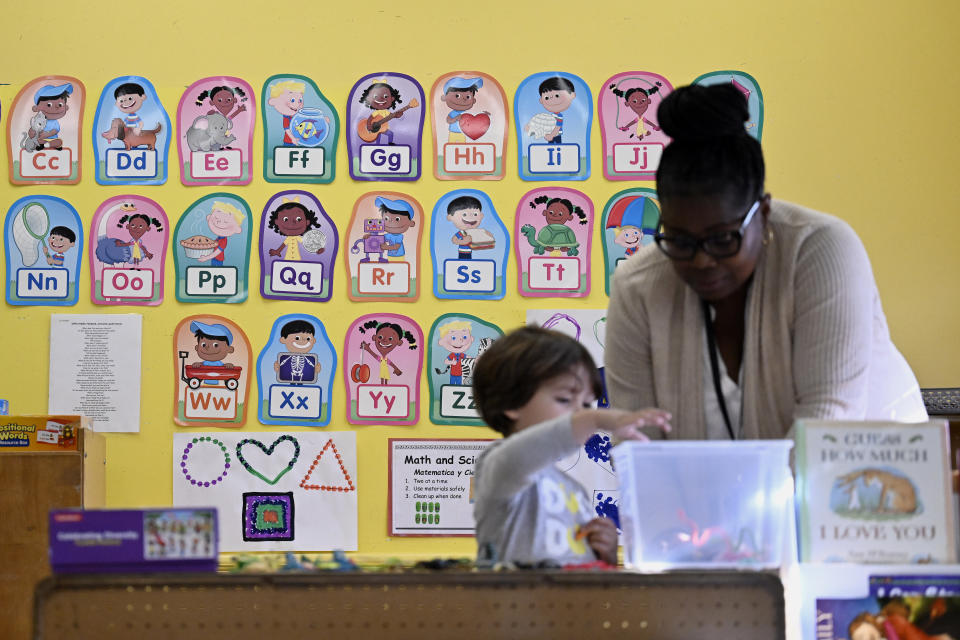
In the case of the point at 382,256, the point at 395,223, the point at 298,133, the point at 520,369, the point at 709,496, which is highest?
the point at 298,133

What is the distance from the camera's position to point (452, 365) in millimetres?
3295

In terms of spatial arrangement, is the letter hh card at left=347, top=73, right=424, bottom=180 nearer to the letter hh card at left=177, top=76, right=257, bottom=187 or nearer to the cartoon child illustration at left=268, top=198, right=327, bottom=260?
the cartoon child illustration at left=268, top=198, right=327, bottom=260

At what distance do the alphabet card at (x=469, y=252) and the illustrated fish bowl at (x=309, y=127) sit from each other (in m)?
0.43

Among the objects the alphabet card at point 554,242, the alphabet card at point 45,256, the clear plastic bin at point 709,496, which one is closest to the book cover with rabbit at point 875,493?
the clear plastic bin at point 709,496

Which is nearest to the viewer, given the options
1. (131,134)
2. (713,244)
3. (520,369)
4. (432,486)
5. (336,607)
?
(336,607)

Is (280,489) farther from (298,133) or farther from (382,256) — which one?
(298,133)

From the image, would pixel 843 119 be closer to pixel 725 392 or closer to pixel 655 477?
pixel 725 392

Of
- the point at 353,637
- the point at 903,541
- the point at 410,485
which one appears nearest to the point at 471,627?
the point at 353,637

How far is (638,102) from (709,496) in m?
1.94

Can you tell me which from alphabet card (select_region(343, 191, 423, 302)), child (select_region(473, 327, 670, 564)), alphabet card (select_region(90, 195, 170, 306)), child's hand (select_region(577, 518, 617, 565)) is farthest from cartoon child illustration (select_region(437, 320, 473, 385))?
child's hand (select_region(577, 518, 617, 565))

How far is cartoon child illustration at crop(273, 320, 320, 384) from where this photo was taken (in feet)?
10.8

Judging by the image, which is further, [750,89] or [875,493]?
[750,89]

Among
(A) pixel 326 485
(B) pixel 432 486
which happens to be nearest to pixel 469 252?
(B) pixel 432 486

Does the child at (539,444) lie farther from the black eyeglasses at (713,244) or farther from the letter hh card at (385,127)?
the letter hh card at (385,127)
